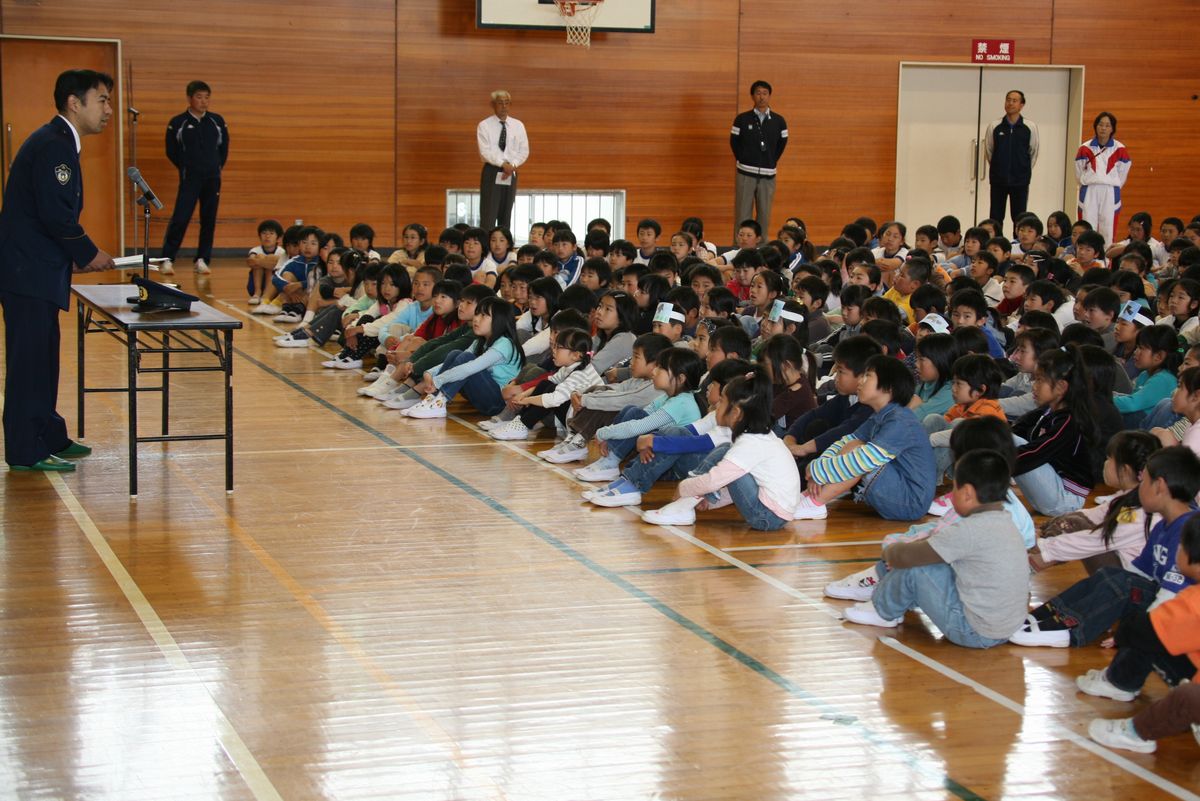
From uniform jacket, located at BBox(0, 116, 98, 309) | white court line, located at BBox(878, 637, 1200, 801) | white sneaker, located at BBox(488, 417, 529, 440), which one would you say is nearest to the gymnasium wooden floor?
white court line, located at BBox(878, 637, 1200, 801)

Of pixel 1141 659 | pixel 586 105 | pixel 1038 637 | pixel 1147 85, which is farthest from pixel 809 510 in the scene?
pixel 1147 85

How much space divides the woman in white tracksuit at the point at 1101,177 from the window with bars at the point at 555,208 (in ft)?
17.9

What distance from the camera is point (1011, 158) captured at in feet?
51.3

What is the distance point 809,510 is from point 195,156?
10232 mm

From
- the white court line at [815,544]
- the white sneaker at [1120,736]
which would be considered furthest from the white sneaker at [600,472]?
the white sneaker at [1120,736]

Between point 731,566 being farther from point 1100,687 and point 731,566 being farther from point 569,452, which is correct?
point 569,452

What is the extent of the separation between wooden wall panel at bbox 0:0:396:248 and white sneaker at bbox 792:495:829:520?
11.2 metres

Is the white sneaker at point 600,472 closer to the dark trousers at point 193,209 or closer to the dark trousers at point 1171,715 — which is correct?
the dark trousers at point 1171,715

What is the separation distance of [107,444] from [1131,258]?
699 cm

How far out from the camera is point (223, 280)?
14.1 m

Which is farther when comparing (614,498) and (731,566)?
(614,498)

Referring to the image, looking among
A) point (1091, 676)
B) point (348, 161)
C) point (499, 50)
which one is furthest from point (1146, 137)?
point (1091, 676)

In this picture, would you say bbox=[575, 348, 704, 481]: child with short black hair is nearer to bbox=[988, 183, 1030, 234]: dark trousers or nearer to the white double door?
bbox=[988, 183, 1030, 234]: dark trousers

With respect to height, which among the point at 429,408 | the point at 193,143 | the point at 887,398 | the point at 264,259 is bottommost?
the point at 429,408
